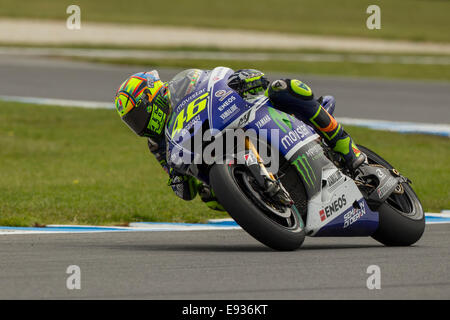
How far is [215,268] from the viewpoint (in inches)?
238

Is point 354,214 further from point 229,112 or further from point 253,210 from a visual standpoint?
point 229,112

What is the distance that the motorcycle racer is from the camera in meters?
6.99

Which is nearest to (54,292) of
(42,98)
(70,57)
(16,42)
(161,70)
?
(42,98)

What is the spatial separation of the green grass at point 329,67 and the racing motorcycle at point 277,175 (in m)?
19.1

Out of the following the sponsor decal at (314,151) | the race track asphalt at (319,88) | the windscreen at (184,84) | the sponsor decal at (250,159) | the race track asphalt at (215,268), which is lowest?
the race track asphalt at (215,268)

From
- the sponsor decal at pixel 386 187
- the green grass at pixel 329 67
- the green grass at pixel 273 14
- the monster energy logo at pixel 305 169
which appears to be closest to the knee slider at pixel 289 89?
the monster energy logo at pixel 305 169

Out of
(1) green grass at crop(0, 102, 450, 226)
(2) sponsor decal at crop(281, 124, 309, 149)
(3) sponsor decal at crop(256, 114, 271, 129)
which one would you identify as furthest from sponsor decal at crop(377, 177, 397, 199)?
(1) green grass at crop(0, 102, 450, 226)

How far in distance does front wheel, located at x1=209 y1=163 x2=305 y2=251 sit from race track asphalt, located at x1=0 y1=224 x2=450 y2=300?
0.14m

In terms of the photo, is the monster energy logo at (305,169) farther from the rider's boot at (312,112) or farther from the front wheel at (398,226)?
Result: the front wheel at (398,226)

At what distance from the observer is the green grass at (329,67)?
2673cm

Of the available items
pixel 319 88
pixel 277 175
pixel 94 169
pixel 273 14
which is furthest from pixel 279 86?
pixel 273 14

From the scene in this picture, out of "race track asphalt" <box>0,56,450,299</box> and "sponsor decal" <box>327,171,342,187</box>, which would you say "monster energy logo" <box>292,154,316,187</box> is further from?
"race track asphalt" <box>0,56,450,299</box>

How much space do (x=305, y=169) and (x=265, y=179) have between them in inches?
21.2

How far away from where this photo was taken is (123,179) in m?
11.9
